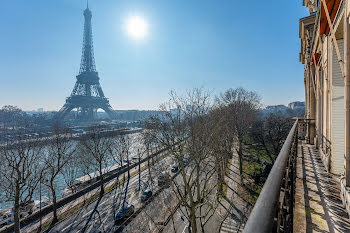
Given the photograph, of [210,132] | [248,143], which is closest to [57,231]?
[210,132]

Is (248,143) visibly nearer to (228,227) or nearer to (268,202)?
(228,227)

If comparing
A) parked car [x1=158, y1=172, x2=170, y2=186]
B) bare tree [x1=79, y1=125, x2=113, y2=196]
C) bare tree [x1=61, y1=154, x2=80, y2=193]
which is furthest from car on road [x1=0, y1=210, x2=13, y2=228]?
parked car [x1=158, y1=172, x2=170, y2=186]

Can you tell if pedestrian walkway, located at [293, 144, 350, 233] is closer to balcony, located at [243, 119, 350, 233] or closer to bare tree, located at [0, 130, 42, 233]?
balcony, located at [243, 119, 350, 233]

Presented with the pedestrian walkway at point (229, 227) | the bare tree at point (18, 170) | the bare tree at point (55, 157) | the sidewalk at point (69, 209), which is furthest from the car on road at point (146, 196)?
the bare tree at point (18, 170)

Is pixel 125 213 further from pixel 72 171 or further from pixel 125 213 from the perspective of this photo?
pixel 72 171

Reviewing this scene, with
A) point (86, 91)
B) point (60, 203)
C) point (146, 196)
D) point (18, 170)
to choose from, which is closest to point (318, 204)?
point (18, 170)
